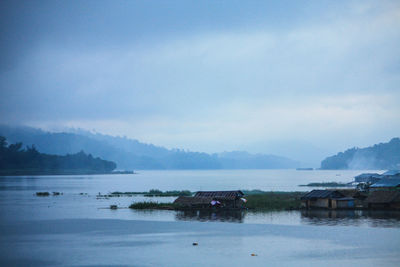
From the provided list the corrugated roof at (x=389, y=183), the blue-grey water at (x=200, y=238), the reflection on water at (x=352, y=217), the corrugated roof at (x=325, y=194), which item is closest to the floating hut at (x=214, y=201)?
the blue-grey water at (x=200, y=238)

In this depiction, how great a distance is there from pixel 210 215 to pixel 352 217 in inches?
582

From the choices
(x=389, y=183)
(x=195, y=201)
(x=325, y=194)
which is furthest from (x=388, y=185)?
(x=195, y=201)

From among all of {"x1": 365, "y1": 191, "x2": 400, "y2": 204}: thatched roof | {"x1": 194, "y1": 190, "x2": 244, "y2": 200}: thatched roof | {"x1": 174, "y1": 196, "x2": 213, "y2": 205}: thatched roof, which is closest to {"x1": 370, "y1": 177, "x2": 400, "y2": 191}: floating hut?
{"x1": 365, "y1": 191, "x2": 400, "y2": 204}: thatched roof

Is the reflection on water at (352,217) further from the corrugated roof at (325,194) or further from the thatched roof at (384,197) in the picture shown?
the corrugated roof at (325,194)

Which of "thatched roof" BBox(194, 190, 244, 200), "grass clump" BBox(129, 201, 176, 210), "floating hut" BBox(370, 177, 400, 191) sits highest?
"floating hut" BBox(370, 177, 400, 191)

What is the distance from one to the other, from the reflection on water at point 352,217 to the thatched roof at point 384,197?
4.66 ft

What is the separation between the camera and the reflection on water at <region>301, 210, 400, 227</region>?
41919mm

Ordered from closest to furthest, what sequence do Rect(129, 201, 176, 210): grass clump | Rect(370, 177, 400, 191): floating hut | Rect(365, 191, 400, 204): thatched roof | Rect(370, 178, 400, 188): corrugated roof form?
Rect(365, 191, 400, 204): thatched roof < Rect(129, 201, 176, 210): grass clump < Rect(370, 177, 400, 191): floating hut < Rect(370, 178, 400, 188): corrugated roof

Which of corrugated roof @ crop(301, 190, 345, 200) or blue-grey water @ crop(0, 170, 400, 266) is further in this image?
corrugated roof @ crop(301, 190, 345, 200)

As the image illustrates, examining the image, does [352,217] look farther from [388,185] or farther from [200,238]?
[388,185]

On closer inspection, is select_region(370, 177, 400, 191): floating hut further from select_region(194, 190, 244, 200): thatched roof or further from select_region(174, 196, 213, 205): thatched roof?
select_region(174, 196, 213, 205): thatched roof

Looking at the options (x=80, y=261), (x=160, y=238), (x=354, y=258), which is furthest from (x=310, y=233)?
(x=80, y=261)

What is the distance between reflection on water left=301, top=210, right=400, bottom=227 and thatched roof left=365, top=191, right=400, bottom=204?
1421mm

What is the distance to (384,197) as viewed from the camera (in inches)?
2060
